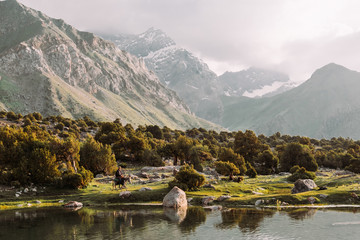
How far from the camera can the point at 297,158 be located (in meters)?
77.5

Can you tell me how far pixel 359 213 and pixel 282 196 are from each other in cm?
969

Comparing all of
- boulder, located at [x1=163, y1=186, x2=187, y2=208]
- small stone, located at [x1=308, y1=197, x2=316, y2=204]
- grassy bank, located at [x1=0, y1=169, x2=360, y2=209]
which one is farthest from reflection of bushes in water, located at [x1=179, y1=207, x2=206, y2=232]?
small stone, located at [x1=308, y1=197, x2=316, y2=204]

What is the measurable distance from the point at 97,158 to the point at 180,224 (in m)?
37.4

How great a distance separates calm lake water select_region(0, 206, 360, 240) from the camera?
23.8 metres

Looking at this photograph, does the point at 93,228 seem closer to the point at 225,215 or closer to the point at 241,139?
the point at 225,215

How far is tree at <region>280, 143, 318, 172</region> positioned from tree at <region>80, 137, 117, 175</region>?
1740 inches

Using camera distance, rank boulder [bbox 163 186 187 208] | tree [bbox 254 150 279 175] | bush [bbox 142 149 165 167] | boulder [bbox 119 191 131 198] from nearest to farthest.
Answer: boulder [bbox 163 186 187 208]
boulder [bbox 119 191 131 198]
bush [bbox 142 149 165 167]
tree [bbox 254 150 279 175]

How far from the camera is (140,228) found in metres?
26.2

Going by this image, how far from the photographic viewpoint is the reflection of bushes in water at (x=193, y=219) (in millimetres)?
26328

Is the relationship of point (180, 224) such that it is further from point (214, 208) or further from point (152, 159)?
point (152, 159)

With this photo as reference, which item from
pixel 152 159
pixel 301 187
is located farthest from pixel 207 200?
pixel 152 159

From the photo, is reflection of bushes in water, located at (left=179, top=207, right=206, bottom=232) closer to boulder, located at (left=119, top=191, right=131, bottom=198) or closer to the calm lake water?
the calm lake water

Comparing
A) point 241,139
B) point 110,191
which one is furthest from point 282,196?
point 241,139

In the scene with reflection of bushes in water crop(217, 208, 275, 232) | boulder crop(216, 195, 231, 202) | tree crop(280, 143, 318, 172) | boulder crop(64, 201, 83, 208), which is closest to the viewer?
reflection of bushes in water crop(217, 208, 275, 232)
